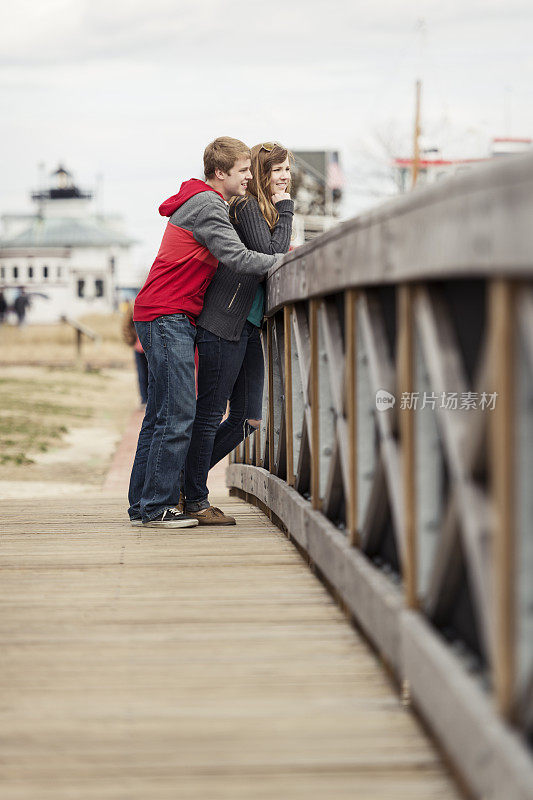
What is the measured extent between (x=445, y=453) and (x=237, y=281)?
9.04ft

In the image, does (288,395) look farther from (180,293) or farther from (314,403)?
(314,403)

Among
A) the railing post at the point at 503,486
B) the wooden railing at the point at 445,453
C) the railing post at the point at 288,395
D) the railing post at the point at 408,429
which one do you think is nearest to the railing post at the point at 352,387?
the wooden railing at the point at 445,453

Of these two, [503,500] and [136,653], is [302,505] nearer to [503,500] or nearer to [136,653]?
[136,653]

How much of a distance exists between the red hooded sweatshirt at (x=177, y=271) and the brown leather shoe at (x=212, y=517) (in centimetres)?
94

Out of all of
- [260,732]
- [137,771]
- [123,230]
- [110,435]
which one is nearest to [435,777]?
[260,732]

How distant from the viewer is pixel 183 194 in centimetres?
491

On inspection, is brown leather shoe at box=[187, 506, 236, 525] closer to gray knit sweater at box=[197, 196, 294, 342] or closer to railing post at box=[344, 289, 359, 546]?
gray knit sweater at box=[197, 196, 294, 342]

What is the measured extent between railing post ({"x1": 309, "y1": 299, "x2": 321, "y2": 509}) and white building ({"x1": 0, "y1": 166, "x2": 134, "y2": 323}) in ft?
287

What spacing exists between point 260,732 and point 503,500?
90 cm

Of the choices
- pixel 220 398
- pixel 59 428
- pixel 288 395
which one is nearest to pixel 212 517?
pixel 220 398

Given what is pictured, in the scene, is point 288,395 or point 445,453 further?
point 288,395

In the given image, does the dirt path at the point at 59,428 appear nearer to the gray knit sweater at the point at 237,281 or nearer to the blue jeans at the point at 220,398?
the blue jeans at the point at 220,398

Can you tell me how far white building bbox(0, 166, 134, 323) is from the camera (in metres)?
95.1

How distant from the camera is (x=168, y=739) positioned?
2.43 metres
